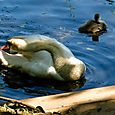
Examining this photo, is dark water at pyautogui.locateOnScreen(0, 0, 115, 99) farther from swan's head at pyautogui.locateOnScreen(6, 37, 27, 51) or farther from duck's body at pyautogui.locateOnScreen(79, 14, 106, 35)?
swan's head at pyautogui.locateOnScreen(6, 37, 27, 51)

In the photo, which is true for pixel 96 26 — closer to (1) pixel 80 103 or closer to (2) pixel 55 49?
(2) pixel 55 49

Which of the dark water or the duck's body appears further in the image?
the duck's body

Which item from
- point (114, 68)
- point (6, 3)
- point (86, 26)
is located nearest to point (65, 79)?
point (114, 68)

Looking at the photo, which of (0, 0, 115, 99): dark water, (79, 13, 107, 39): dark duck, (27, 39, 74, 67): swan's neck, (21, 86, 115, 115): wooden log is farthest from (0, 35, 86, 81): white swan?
(79, 13, 107, 39): dark duck

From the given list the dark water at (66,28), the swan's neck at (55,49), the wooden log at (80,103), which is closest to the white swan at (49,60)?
the swan's neck at (55,49)

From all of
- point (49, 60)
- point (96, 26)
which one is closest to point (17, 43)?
point (49, 60)

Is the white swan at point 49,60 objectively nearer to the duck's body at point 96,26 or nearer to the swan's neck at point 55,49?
the swan's neck at point 55,49

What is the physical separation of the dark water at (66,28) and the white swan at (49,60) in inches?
8.9

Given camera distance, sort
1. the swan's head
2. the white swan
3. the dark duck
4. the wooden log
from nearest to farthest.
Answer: the wooden log
the swan's head
the white swan
the dark duck

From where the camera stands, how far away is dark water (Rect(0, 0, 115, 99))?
21.0ft

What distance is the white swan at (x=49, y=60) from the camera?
6.37 m

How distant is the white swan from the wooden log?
2.12 meters

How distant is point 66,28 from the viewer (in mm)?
8852

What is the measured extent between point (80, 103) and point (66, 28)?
488 centimetres
